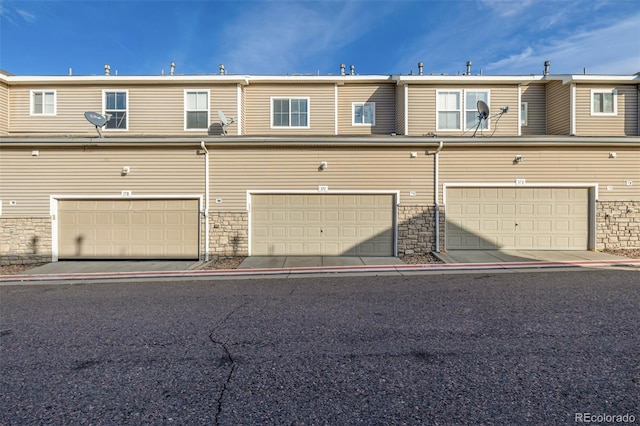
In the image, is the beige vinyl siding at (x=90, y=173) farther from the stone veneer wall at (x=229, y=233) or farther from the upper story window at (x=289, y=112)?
the upper story window at (x=289, y=112)

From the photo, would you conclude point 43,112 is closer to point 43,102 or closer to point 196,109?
point 43,102

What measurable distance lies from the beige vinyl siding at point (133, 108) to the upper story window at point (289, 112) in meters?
1.81

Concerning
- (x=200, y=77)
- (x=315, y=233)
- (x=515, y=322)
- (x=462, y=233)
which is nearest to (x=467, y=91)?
(x=462, y=233)

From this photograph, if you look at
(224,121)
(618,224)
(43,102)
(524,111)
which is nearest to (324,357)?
(224,121)

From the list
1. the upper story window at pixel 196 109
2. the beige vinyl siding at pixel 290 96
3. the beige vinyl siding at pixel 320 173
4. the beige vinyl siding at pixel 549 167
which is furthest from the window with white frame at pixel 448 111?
the upper story window at pixel 196 109

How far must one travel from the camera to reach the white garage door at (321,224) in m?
11.6

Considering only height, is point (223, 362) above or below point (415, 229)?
below

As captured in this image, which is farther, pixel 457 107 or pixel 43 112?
pixel 457 107

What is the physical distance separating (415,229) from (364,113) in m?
6.64

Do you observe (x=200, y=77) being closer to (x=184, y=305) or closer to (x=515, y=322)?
(x=184, y=305)

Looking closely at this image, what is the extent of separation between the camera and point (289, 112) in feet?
50.2

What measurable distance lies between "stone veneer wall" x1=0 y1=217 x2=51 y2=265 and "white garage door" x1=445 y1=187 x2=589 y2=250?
1367cm

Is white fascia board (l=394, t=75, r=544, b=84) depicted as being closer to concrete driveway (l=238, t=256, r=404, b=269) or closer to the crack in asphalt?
concrete driveway (l=238, t=256, r=404, b=269)

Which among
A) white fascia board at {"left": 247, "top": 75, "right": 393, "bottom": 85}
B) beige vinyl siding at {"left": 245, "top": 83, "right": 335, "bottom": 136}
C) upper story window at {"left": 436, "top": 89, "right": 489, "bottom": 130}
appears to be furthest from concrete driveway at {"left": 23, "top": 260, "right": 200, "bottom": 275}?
upper story window at {"left": 436, "top": 89, "right": 489, "bottom": 130}
